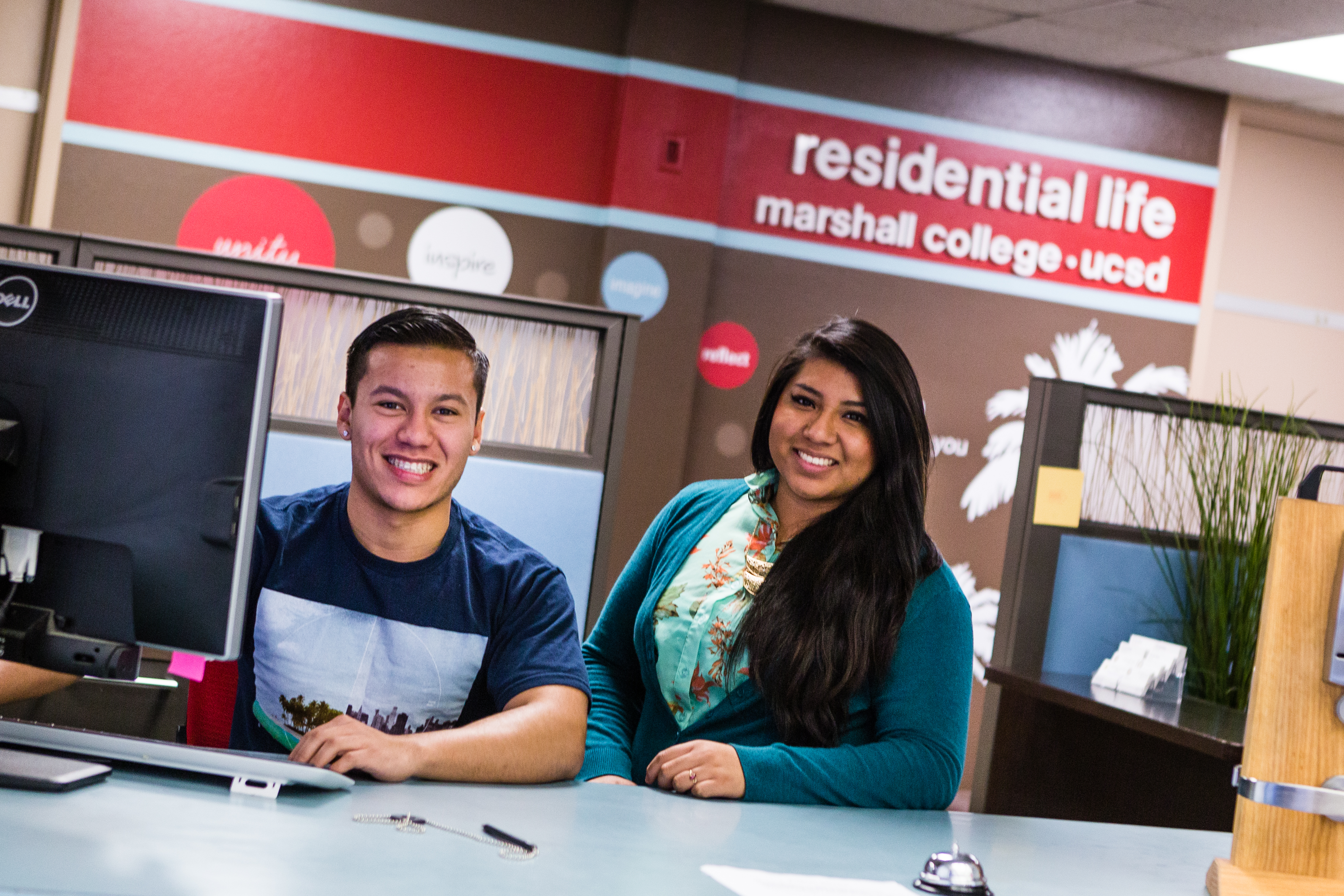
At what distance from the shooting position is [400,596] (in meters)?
1.64

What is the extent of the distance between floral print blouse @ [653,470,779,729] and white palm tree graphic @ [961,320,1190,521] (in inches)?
123

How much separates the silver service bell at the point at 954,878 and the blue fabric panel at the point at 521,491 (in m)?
1.30

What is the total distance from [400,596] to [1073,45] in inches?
153

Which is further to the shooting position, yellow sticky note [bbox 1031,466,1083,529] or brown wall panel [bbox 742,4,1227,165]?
brown wall panel [bbox 742,4,1227,165]

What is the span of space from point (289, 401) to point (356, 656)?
989mm

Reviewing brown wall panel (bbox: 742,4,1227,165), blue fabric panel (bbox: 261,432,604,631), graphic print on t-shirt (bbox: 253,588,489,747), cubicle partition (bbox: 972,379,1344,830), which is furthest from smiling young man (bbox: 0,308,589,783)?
brown wall panel (bbox: 742,4,1227,165)

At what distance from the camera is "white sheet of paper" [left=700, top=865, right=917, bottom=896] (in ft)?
3.88

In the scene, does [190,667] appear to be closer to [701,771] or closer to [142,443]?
[142,443]

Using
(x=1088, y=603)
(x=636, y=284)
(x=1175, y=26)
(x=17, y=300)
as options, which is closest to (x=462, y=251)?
(x=636, y=284)

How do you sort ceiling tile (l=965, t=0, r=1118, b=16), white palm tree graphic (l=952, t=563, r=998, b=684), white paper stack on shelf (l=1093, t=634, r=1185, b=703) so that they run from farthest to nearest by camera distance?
white palm tree graphic (l=952, t=563, r=998, b=684) < ceiling tile (l=965, t=0, r=1118, b=16) < white paper stack on shelf (l=1093, t=634, r=1185, b=703)

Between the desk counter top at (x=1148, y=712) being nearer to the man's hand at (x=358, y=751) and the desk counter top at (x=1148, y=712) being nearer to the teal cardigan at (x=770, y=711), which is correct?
the teal cardigan at (x=770, y=711)

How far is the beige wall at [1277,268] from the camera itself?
5172 mm

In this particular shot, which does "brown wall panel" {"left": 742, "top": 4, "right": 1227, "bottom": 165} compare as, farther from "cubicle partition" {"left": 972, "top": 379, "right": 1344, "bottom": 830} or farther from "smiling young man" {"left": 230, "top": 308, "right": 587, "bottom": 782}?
"smiling young man" {"left": 230, "top": 308, "right": 587, "bottom": 782}

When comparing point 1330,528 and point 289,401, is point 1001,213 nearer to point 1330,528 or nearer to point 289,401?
point 289,401
